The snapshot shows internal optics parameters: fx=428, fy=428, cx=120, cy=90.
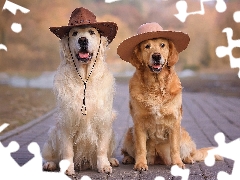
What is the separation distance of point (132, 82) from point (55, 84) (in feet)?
2.53

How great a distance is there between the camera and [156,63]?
4.07 m

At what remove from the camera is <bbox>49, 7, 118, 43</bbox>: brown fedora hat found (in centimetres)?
391

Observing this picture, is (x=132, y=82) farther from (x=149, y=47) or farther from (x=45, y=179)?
(x=45, y=179)

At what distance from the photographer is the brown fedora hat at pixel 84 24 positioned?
391 cm

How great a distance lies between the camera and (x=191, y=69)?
626 inches

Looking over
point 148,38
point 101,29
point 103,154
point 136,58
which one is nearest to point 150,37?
point 148,38

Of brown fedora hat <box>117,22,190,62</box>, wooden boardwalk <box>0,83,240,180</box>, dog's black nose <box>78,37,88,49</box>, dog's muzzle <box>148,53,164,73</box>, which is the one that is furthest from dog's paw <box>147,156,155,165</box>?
dog's black nose <box>78,37,88,49</box>

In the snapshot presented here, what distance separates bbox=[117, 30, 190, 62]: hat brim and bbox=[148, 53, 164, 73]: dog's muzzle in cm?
23

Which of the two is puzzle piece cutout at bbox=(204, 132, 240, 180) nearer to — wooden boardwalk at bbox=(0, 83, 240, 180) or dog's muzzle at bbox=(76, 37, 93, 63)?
wooden boardwalk at bbox=(0, 83, 240, 180)

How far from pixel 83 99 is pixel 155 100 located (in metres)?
0.70

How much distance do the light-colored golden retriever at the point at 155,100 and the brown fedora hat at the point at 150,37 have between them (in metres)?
0.05

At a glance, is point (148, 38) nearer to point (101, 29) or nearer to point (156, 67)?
point (156, 67)

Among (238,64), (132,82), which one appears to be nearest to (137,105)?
(132,82)

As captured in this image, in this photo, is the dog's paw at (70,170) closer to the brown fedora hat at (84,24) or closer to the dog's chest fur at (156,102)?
the dog's chest fur at (156,102)
